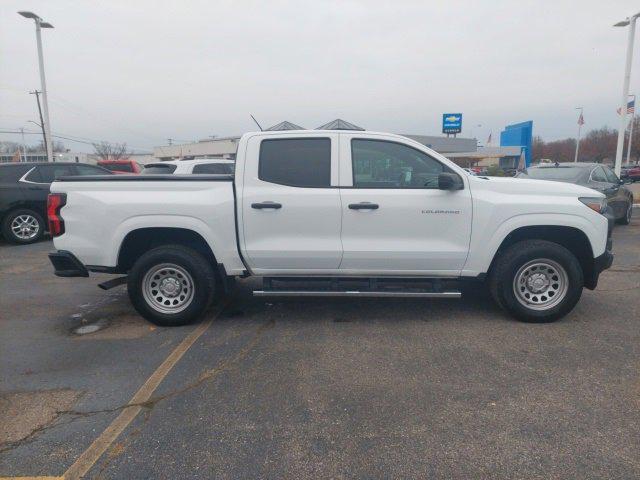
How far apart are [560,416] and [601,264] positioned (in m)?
2.22

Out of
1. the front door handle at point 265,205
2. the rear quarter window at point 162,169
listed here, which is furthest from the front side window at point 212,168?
the front door handle at point 265,205

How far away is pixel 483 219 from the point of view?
14.8 feet

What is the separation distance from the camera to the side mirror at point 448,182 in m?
4.36

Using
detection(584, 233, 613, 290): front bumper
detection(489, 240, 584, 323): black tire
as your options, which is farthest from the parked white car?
detection(584, 233, 613, 290): front bumper

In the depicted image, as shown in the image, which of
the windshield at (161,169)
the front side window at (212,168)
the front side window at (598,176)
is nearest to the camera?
the front side window at (598,176)

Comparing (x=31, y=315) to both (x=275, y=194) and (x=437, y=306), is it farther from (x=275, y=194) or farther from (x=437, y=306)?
(x=437, y=306)

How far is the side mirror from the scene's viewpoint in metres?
4.36

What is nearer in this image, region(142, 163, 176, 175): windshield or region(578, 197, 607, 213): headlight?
region(578, 197, 607, 213): headlight

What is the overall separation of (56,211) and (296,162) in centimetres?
249

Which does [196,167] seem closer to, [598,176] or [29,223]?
[29,223]

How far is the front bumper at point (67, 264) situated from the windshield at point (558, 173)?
8.70 metres

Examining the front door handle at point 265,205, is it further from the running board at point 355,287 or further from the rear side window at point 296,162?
the running board at point 355,287

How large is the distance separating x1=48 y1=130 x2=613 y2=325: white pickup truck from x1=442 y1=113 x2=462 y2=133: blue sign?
127 ft

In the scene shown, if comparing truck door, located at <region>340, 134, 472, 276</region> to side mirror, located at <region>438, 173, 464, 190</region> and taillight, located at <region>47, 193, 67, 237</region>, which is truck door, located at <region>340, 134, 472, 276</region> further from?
taillight, located at <region>47, 193, 67, 237</region>
